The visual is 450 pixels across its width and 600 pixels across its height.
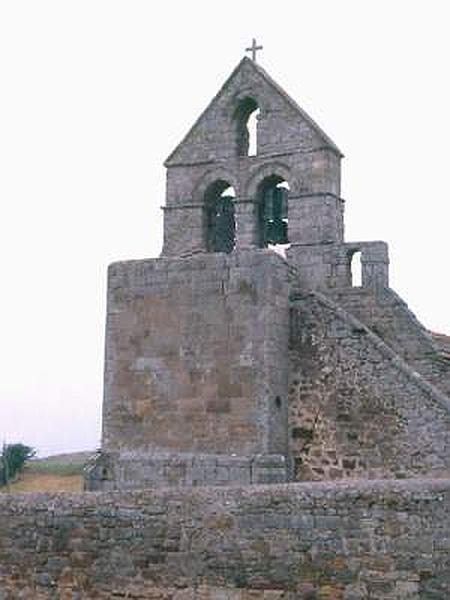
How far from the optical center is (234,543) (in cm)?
911

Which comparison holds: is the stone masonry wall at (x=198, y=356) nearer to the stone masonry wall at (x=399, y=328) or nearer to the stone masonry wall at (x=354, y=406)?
the stone masonry wall at (x=354, y=406)

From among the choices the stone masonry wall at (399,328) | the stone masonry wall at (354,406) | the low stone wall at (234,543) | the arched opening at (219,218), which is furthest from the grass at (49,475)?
the low stone wall at (234,543)

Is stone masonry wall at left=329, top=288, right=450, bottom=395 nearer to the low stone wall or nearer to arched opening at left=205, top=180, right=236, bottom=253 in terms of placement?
arched opening at left=205, top=180, right=236, bottom=253

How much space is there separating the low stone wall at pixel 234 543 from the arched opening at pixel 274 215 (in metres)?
6.55

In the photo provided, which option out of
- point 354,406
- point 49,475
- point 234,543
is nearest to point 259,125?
point 354,406

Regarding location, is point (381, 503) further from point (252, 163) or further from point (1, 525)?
point (252, 163)

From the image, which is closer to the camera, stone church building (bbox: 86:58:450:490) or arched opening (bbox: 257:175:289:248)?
stone church building (bbox: 86:58:450:490)

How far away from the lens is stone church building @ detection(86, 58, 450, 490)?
1276 cm

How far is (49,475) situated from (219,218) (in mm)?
17682

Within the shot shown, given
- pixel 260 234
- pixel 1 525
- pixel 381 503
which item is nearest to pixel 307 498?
pixel 381 503

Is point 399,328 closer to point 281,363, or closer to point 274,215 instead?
point 281,363

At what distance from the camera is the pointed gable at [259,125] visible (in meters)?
14.8

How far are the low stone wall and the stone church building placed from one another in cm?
301

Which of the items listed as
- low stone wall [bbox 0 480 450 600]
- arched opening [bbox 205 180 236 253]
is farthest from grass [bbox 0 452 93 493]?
low stone wall [bbox 0 480 450 600]
